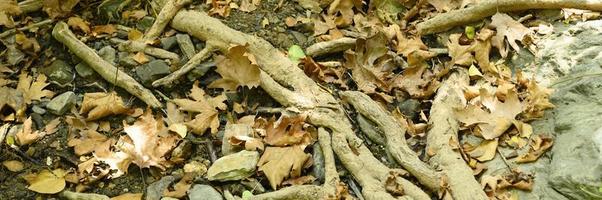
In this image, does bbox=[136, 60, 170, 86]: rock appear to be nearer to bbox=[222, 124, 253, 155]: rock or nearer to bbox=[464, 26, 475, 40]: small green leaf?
bbox=[222, 124, 253, 155]: rock

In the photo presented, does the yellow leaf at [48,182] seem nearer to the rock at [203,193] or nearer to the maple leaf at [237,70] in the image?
the rock at [203,193]

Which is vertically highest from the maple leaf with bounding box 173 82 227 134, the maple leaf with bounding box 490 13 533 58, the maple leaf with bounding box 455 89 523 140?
the maple leaf with bounding box 490 13 533 58

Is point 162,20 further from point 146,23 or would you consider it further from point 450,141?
point 450,141

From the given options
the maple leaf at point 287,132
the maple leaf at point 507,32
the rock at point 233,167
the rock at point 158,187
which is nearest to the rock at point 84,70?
the rock at point 158,187

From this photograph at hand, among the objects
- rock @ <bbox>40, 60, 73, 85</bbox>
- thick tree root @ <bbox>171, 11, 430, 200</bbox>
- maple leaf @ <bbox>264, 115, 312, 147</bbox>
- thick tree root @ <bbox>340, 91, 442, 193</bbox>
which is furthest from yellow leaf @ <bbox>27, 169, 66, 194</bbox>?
thick tree root @ <bbox>340, 91, 442, 193</bbox>

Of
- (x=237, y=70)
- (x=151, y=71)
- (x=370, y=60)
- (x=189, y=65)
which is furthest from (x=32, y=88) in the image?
(x=370, y=60)
